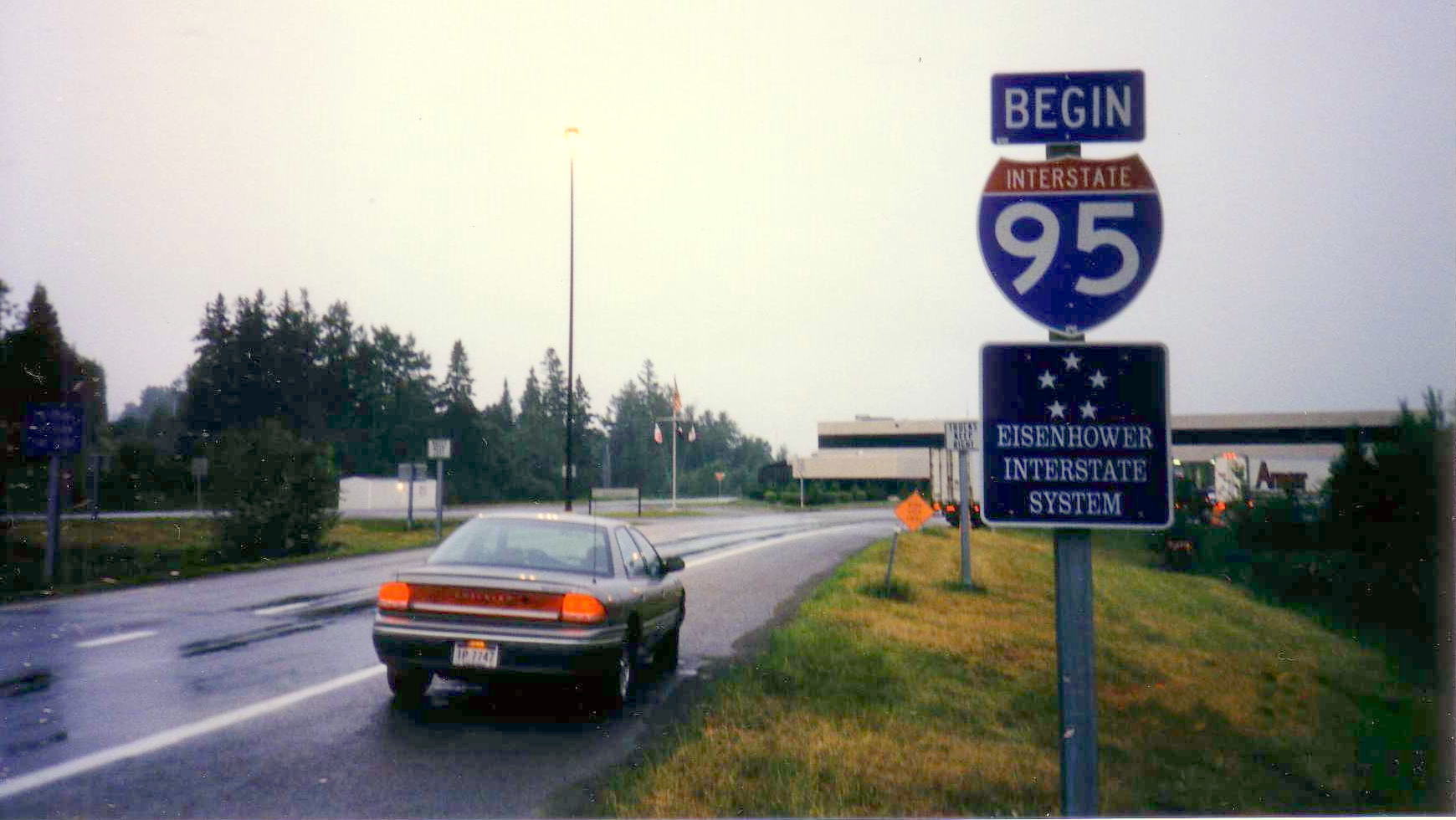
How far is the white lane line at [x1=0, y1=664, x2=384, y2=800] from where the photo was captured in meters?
5.43

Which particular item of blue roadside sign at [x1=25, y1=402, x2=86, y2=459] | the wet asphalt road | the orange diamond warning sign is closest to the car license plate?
the wet asphalt road

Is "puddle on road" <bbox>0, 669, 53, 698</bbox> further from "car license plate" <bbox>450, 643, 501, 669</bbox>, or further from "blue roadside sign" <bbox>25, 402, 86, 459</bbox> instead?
"blue roadside sign" <bbox>25, 402, 86, 459</bbox>

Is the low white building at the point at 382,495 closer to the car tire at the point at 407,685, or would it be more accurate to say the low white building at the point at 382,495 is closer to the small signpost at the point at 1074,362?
the car tire at the point at 407,685

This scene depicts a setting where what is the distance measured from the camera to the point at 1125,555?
1120 inches

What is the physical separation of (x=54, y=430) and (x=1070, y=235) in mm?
17446

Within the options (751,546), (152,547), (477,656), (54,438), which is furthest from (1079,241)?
(152,547)

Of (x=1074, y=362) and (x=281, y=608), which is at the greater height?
(x=1074, y=362)

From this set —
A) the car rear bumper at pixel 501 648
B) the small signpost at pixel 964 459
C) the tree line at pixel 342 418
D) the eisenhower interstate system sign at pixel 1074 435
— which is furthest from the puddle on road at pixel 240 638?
the tree line at pixel 342 418

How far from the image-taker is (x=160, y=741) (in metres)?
6.34

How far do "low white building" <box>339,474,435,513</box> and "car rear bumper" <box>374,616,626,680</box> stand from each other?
53.1 metres

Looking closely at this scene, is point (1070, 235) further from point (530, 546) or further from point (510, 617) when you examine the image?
point (530, 546)

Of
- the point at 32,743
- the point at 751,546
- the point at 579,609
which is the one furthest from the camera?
the point at 751,546

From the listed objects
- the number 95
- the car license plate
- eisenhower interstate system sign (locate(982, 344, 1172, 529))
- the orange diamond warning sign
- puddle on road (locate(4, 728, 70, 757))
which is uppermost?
the number 95

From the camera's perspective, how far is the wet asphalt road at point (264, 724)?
5.26 metres
